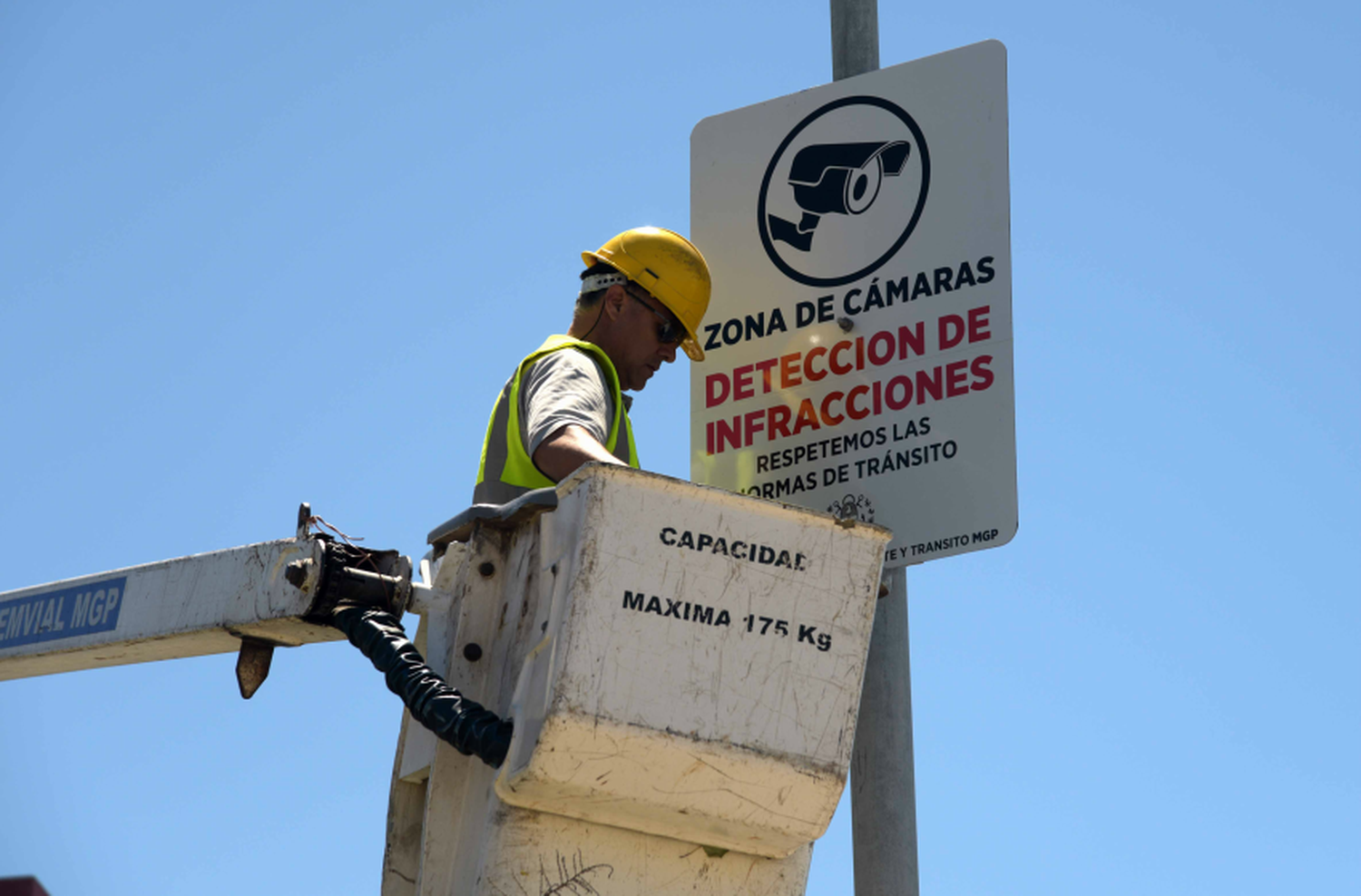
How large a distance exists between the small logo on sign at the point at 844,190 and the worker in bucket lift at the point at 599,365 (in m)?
0.26

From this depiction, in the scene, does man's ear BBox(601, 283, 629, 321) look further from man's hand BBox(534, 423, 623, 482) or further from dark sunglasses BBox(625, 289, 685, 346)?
man's hand BBox(534, 423, 623, 482)

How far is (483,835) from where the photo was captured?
3.47 m

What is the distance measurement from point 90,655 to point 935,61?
271cm

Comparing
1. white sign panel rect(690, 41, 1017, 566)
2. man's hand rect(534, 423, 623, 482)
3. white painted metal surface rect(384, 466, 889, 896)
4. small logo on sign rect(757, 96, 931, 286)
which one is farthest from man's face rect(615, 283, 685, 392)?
white painted metal surface rect(384, 466, 889, 896)

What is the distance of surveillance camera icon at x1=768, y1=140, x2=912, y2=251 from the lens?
4762 millimetres

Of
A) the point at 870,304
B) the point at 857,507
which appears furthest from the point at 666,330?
the point at 857,507

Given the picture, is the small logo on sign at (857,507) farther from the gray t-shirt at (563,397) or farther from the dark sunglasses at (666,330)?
the gray t-shirt at (563,397)

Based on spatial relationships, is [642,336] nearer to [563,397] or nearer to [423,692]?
[563,397]

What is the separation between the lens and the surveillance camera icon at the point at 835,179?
15.6 feet

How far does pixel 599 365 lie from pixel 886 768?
117 centimetres

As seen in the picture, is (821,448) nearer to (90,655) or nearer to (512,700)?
(512,700)

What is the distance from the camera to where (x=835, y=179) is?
4848 mm

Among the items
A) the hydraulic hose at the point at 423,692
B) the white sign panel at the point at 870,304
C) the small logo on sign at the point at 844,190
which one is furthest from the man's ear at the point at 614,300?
the hydraulic hose at the point at 423,692

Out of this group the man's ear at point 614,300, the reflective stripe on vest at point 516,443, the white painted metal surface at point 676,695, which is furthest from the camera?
the man's ear at point 614,300
